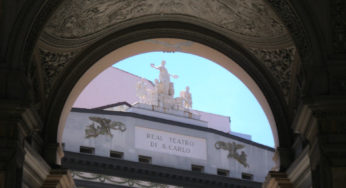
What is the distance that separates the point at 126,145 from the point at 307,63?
33.3m

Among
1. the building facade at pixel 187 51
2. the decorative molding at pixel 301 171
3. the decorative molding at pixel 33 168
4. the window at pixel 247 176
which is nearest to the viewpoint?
the building facade at pixel 187 51

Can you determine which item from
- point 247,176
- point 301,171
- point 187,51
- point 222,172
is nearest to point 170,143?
point 222,172

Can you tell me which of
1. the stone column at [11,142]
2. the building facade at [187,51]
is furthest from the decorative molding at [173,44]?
the stone column at [11,142]

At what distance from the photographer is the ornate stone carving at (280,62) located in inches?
620

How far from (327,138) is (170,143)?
35.9 meters

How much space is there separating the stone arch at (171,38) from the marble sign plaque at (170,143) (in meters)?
29.2

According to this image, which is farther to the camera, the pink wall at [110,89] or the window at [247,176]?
the pink wall at [110,89]

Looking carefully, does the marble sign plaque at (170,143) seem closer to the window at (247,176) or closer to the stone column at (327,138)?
the window at (247,176)

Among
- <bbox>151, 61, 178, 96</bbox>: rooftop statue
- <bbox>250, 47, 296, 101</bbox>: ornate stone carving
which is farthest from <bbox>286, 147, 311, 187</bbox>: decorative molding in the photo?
<bbox>151, 61, 178, 96</bbox>: rooftop statue

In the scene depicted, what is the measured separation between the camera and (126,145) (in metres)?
45.3

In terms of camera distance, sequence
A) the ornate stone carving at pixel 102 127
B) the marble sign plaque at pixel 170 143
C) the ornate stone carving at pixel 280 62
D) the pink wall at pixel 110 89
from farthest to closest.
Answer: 1. the pink wall at pixel 110 89
2. the marble sign plaque at pixel 170 143
3. the ornate stone carving at pixel 102 127
4. the ornate stone carving at pixel 280 62

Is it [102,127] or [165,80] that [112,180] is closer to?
[102,127]

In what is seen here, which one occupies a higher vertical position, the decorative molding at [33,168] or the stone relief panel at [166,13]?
the stone relief panel at [166,13]

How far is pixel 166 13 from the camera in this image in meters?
16.2
